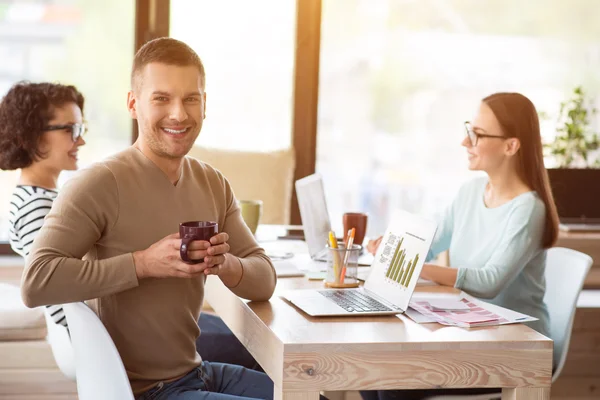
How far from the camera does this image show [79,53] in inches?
149

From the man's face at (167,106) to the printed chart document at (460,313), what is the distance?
604 mm

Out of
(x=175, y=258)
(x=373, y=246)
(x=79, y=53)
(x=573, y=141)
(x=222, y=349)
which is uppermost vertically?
(x=79, y=53)

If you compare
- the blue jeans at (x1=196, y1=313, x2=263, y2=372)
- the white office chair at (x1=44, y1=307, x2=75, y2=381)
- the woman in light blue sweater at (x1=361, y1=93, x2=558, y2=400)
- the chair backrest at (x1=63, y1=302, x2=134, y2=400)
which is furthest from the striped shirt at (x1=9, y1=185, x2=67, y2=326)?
the woman in light blue sweater at (x1=361, y1=93, x2=558, y2=400)

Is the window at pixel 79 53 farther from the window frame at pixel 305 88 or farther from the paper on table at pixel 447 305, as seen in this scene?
the paper on table at pixel 447 305

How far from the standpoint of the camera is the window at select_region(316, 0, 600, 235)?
164 inches

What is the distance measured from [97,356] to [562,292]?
1.37 meters

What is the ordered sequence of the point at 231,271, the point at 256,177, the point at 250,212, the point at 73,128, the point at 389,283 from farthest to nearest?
the point at 256,177 < the point at 250,212 < the point at 73,128 < the point at 389,283 < the point at 231,271

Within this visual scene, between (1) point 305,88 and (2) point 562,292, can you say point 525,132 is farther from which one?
(1) point 305,88

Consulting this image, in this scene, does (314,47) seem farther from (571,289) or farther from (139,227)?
(139,227)

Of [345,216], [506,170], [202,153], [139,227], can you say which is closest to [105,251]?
[139,227]

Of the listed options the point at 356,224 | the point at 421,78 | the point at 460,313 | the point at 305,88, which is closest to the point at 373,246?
the point at 356,224

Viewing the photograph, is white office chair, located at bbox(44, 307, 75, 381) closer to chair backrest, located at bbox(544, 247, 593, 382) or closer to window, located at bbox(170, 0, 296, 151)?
chair backrest, located at bbox(544, 247, 593, 382)

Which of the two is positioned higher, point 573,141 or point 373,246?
point 573,141

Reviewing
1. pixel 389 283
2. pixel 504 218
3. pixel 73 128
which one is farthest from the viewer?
pixel 73 128
